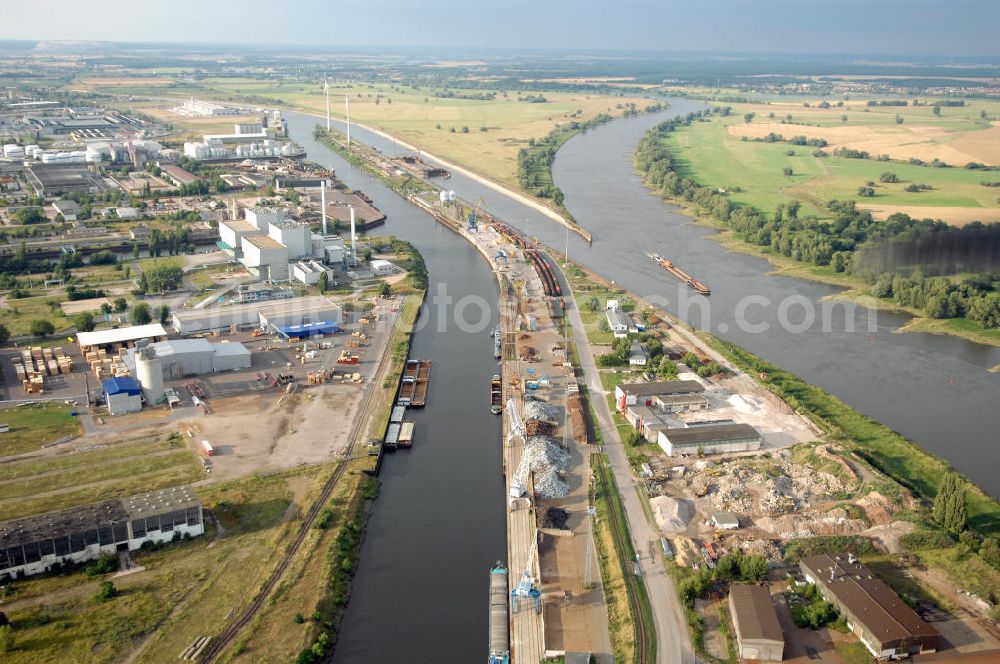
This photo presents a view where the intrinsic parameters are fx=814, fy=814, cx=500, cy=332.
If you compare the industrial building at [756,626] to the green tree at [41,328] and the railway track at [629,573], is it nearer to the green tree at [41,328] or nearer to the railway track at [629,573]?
the railway track at [629,573]

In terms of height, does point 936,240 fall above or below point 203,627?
above

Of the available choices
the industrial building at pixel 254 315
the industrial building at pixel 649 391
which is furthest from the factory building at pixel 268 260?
the industrial building at pixel 649 391

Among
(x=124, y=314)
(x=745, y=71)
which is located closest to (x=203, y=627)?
(x=124, y=314)

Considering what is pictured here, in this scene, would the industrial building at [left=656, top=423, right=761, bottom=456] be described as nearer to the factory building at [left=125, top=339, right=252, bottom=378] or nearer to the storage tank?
the factory building at [left=125, top=339, right=252, bottom=378]

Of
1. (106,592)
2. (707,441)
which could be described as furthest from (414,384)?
(106,592)

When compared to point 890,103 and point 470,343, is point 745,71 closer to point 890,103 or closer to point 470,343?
point 890,103

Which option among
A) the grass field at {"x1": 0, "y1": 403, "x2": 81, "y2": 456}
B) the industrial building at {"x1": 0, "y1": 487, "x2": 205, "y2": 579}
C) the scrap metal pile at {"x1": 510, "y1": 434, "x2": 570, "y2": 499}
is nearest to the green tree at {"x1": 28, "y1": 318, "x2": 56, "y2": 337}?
the grass field at {"x1": 0, "y1": 403, "x2": 81, "y2": 456}

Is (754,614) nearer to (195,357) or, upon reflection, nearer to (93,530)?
(93,530)
